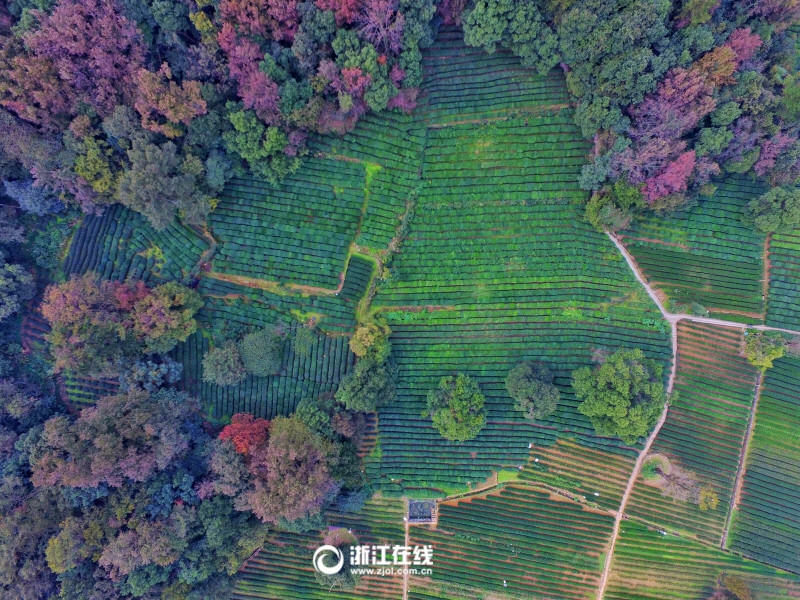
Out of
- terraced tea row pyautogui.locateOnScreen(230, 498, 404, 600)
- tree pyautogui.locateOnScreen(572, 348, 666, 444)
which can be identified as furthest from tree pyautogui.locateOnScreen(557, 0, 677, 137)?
terraced tea row pyautogui.locateOnScreen(230, 498, 404, 600)

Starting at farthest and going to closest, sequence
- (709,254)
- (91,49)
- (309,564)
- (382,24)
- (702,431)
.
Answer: (309,564), (702,431), (709,254), (382,24), (91,49)

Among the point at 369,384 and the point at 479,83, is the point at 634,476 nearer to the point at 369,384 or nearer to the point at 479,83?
the point at 369,384

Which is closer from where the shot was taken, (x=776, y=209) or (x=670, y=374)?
(x=776, y=209)

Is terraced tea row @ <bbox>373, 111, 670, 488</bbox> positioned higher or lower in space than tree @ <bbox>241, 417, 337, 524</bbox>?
higher

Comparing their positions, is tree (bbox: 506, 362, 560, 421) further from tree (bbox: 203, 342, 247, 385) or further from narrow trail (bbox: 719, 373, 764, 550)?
tree (bbox: 203, 342, 247, 385)

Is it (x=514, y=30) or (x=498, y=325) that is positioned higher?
(x=514, y=30)

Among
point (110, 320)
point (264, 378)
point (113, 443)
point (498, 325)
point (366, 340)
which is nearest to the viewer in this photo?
point (113, 443)

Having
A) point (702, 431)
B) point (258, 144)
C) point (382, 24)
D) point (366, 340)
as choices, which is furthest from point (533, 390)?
point (382, 24)
